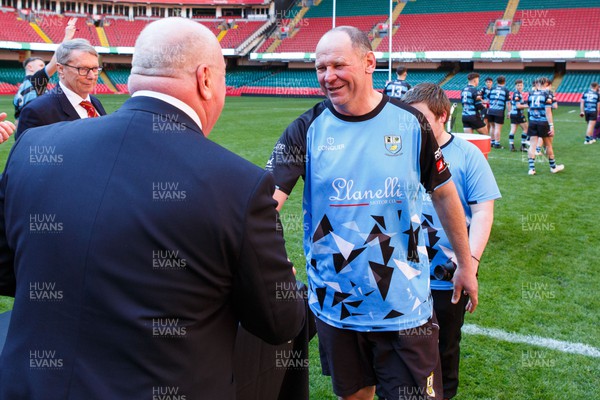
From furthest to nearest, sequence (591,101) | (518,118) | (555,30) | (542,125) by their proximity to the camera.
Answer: (555,30) < (591,101) < (518,118) < (542,125)

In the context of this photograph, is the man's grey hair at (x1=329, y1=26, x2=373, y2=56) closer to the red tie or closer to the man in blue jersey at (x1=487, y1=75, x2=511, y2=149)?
the red tie

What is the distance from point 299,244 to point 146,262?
6040mm

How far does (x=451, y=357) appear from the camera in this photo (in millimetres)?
3389

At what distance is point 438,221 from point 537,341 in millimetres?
2037

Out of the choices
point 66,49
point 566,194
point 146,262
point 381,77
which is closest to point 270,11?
point 381,77

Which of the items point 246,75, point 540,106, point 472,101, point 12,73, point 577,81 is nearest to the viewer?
point 540,106

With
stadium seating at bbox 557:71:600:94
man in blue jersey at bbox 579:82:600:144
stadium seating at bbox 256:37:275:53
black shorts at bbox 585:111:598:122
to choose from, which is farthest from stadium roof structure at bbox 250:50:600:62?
black shorts at bbox 585:111:598:122

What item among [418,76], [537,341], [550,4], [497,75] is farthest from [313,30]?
[537,341]

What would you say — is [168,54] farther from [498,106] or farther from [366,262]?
[498,106]

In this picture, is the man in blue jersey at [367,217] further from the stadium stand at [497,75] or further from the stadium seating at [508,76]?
the stadium seating at [508,76]

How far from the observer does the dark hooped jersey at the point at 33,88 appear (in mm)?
5939

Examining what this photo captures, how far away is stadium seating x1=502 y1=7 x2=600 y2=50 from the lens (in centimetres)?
3772

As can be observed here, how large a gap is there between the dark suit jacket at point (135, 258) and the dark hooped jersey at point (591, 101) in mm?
19033

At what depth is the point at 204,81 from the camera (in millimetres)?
1635
